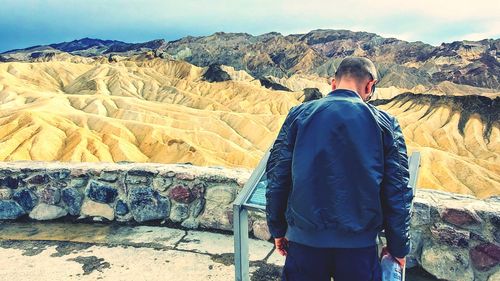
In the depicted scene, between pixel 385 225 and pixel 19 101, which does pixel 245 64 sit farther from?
pixel 385 225

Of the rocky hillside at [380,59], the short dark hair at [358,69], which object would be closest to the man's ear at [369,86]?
the short dark hair at [358,69]

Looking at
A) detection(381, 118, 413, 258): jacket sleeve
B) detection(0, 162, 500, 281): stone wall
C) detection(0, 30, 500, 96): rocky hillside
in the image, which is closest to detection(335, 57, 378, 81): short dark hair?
detection(381, 118, 413, 258): jacket sleeve

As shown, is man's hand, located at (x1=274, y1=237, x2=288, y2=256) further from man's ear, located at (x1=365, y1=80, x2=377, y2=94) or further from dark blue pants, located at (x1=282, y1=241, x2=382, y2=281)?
man's ear, located at (x1=365, y1=80, x2=377, y2=94)

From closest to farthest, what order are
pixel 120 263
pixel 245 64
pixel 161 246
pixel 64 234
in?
pixel 120 263 < pixel 161 246 < pixel 64 234 < pixel 245 64

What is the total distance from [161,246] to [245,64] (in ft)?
402

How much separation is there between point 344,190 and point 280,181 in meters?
0.34

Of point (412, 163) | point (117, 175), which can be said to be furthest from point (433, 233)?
point (117, 175)

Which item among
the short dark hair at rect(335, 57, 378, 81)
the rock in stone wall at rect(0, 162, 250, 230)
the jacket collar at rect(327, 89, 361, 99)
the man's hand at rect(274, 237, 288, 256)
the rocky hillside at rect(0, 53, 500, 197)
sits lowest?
the rocky hillside at rect(0, 53, 500, 197)

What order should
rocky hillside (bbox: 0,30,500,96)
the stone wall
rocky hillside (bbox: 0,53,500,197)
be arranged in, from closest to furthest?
the stone wall < rocky hillside (bbox: 0,53,500,197) < rocky hillside (bbox: 0,30,500,96)

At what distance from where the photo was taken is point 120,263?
4.29 meters

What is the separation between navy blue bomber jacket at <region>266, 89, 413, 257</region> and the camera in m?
2.05

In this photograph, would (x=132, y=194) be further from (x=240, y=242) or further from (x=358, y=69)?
(x=358, y=69)

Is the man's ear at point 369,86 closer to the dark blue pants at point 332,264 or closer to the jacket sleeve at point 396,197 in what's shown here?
the jacket sleeve at point 396,197

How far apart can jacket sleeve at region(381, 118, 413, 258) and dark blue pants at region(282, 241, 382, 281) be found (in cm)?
12
